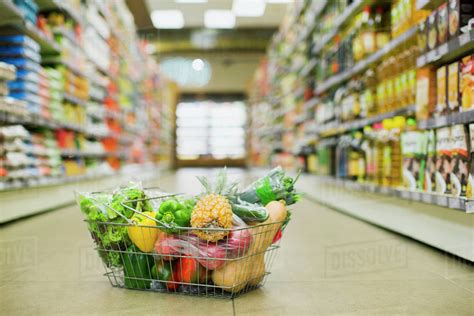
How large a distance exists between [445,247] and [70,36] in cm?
Answer: 446

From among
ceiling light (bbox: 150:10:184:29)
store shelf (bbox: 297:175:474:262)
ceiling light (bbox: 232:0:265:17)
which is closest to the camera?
store shelf (bbox: 297:175:474:262)

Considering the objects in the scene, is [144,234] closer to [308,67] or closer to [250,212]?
[250,212]

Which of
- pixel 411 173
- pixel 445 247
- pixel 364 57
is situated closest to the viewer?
pixel 445 247

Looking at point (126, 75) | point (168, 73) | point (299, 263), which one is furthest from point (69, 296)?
point (168, 73)

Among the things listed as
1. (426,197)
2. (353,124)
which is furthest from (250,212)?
(353,124)

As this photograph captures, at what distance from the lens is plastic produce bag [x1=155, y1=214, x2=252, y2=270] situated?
1.60m

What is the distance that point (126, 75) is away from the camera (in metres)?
8.95

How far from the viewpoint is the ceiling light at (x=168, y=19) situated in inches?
490

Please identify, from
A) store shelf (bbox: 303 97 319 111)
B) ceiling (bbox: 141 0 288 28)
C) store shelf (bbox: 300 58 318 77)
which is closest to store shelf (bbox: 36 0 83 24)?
store shelf (bbox: 300 58 318 77)

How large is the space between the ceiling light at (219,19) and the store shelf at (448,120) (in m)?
10.9

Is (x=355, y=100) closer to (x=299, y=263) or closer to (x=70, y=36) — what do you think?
(x=299, y=263)

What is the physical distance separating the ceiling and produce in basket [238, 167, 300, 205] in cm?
886

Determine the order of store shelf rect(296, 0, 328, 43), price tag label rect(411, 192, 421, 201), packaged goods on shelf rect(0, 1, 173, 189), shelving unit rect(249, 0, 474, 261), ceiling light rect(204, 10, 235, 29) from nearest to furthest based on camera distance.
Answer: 1. shelving unit rect(249, 0, 474, 261)
2. price tag label rect(411, 192, 421, 201)
3. packaged goods on shelf rect(0, 1, 173, 189)
4. store shelf rect(296, 0, 328, 43)
5. ceiling light rect(204, 10, 235, 29)

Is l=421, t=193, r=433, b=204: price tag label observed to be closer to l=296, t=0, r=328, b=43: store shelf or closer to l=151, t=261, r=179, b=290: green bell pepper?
l=151, t=261, r=179, b=290: green bell pepper
